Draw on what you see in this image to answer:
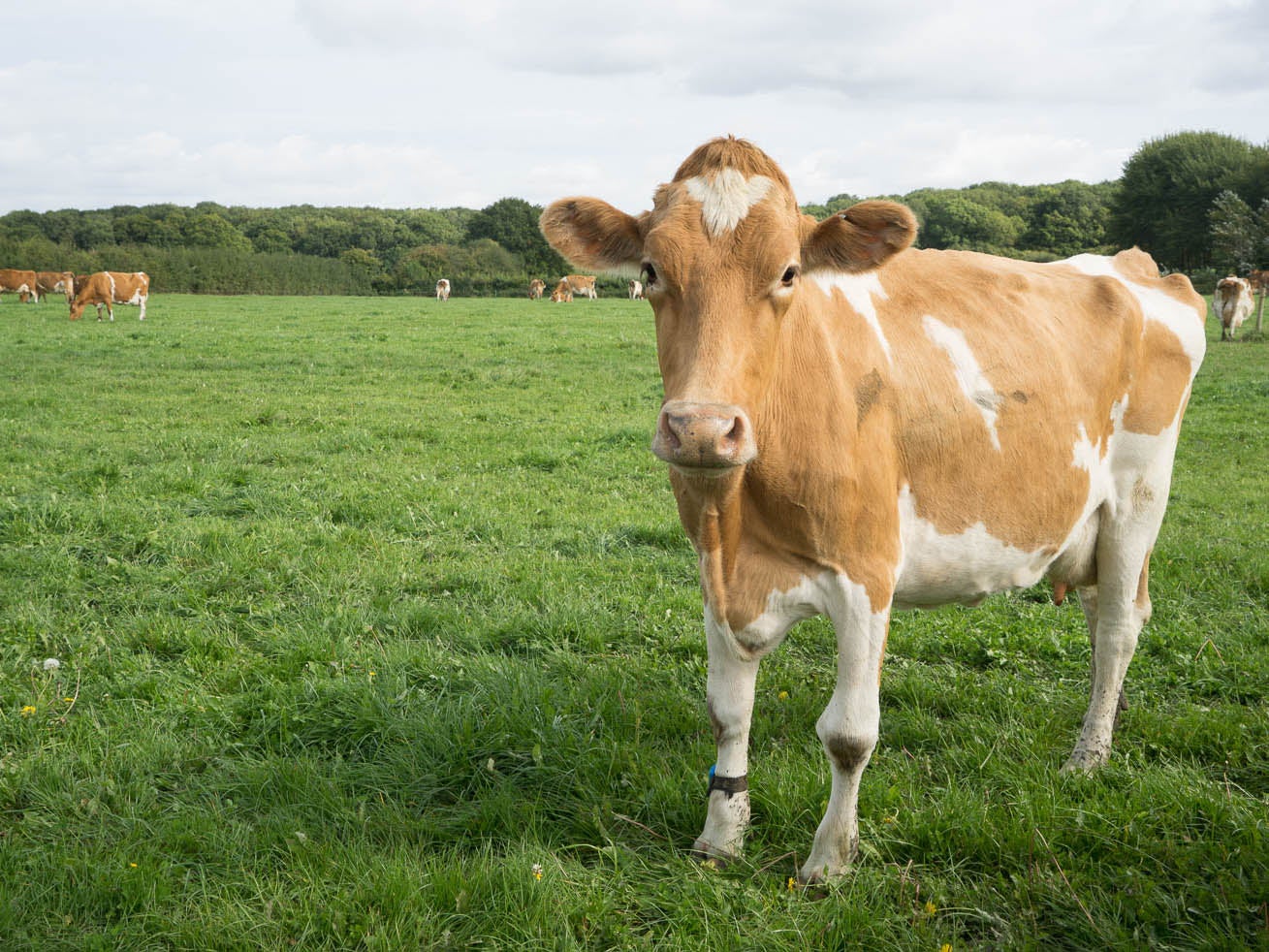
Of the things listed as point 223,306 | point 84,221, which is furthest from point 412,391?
point 84,221

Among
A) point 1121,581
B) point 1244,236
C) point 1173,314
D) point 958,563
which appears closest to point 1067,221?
point 1244,236

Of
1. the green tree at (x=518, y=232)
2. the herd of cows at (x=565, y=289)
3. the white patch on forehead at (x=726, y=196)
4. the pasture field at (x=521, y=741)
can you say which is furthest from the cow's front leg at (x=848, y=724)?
the green tree at (x=518, y=232)

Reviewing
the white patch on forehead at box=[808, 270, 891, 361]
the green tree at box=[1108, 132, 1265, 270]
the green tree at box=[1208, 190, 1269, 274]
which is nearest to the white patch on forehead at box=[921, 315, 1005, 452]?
the white patch on forehead at box=[808, 270, 891, 361]

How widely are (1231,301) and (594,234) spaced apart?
26.6 m

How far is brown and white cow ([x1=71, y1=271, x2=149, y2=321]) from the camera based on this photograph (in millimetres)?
31141

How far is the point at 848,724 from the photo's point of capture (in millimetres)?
3088

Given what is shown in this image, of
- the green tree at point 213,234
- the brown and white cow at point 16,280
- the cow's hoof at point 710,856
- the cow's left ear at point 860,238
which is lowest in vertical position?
the cow's hoof at point 710,856

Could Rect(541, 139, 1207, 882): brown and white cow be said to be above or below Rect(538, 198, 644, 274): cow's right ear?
below

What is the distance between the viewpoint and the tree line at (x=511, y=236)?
57.5 m

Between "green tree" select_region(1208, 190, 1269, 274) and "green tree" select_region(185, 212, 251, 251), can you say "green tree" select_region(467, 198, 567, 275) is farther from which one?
"green tree" select_region(1208, 190, 1269, 274)

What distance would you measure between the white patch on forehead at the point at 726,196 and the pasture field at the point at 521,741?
7.19 ft

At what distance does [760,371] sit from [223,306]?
133 ft

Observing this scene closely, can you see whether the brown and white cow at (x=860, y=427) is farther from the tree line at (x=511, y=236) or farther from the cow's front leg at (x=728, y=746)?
the tree line at (x=511, y=236)

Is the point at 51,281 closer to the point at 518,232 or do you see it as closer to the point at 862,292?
the point at 518,232
